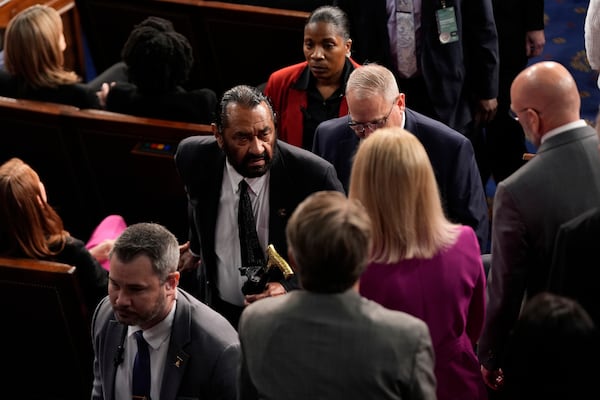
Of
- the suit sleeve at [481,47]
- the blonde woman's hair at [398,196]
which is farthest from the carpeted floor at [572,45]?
the blonde woman's hair at [398,196]

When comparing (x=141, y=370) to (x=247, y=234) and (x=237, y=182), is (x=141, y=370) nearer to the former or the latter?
(x=247, y=234)

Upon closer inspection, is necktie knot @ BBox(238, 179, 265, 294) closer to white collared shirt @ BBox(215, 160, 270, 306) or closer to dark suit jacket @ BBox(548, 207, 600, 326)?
white collared shirt @ BBox(215, 160, 270, 306)

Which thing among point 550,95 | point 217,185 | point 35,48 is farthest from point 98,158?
point 550,95

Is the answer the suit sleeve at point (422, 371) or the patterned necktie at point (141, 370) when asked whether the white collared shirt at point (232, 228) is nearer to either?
the patterned necktie at point (141, 370)

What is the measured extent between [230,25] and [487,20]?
1.50 metres

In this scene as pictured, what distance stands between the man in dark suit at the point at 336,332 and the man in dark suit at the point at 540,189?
74 centimetres

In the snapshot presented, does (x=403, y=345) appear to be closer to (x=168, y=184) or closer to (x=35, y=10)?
(x=168, y=184)

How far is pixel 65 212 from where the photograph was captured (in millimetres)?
4449

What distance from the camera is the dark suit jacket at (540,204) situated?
8.70 ft

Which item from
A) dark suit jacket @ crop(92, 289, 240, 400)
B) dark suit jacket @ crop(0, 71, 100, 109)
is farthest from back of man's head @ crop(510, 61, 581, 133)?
dark suit jacket @ crop(0, 71, 100, 109)

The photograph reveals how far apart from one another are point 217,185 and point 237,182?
76 mm

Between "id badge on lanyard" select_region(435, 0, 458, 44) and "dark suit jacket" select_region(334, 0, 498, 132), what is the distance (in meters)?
0.02

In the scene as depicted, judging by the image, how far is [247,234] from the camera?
124 inches

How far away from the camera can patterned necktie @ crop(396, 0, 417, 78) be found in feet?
13.4
